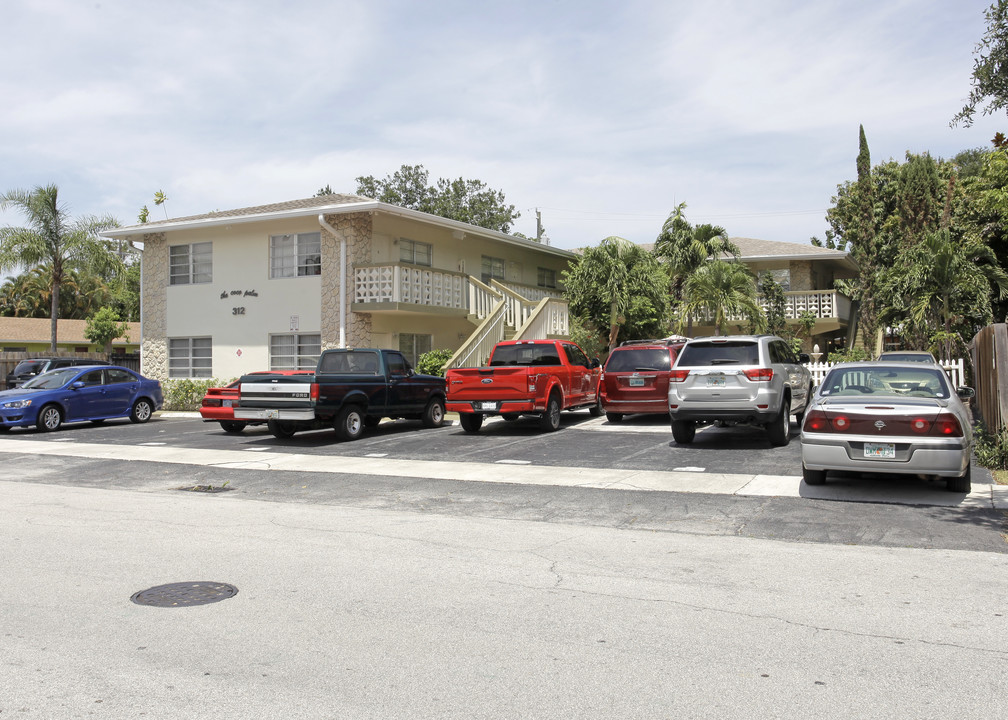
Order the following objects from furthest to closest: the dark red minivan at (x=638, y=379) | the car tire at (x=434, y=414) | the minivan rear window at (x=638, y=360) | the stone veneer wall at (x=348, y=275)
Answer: the stone veneer wall at (x=348, y=275) < the car tire at (x=434, y=414) < the minivan rear window at (x=638, y=360) < the dark red minivan at (x=638, y=379)

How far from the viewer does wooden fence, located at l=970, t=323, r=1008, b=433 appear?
12.1 meters

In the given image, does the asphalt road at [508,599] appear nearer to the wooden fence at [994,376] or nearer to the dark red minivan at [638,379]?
the wooden fence at [994,376]

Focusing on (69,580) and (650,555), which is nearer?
(69,580)

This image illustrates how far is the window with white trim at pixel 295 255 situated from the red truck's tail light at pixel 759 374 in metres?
15.2

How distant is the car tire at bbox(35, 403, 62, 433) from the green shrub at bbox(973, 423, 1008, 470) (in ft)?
64.9

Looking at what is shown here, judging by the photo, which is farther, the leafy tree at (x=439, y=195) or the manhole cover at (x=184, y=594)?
A: the leafy tree at (x=439, y=195)

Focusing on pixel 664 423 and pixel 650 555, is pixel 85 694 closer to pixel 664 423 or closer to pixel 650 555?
pixel 650 555

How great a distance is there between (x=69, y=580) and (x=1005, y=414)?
1188cm

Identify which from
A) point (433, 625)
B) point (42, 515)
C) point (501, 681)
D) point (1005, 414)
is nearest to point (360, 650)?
point (433, 625)

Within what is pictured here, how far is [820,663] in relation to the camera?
4.75 meters

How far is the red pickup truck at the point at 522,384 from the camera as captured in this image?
1684cm

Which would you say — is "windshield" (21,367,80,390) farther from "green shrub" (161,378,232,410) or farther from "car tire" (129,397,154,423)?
"green shrub" (161,378,232,410)

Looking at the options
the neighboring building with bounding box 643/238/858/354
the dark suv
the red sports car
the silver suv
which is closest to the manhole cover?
the silver suv

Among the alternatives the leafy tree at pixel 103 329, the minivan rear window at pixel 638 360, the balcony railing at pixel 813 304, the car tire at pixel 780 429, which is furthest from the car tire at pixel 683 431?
the leafy tree at pixel 103 329
